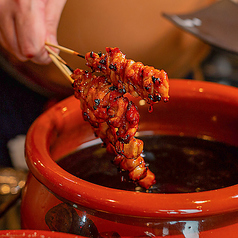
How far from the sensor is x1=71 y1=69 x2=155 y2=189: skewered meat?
0.38 m

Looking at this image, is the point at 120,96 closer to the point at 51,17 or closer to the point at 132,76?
the point at 132,76

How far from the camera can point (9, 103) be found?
1151 millimetres

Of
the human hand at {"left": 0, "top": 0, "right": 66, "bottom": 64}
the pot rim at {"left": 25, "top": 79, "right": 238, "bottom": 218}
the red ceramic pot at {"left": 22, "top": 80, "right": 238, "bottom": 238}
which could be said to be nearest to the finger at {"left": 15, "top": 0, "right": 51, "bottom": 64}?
the human hand at {"left": 0, "top": 0, "right": 66, "bottom": 64}

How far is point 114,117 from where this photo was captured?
39 centimetres

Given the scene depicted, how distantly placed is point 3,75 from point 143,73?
91 cm

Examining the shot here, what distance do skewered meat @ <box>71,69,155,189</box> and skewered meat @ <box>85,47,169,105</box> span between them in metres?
0.02

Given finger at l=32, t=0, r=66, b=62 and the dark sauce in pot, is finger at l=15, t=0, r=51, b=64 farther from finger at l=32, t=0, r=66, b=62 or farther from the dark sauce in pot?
the dark sauce in pot

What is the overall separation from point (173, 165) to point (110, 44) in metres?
0.38

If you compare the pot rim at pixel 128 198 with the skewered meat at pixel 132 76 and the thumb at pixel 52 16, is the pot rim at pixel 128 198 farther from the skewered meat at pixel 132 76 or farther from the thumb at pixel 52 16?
the thumb at pixel 52 16

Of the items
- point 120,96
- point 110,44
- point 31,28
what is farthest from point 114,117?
point 110,44

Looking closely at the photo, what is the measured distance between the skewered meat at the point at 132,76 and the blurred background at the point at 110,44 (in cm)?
31

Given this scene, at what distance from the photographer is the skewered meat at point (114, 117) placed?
38cm

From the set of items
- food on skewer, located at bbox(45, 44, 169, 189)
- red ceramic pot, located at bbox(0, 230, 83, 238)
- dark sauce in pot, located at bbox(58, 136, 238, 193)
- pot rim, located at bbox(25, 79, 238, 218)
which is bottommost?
dark sauce in pot, located at bbox(58, 136, 238, 193)

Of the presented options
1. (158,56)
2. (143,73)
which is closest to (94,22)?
(158,56)
